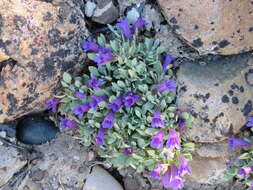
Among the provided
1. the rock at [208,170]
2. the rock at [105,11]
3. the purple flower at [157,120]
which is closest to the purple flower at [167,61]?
the purple flower at [157,120]

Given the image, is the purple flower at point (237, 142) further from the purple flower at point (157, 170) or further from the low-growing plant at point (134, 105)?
the purple flower at point (157, 170)

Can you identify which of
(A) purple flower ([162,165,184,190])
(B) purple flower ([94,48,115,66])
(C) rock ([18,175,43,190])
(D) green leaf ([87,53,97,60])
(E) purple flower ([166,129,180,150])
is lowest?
(C) rock ([18,175,43,190])

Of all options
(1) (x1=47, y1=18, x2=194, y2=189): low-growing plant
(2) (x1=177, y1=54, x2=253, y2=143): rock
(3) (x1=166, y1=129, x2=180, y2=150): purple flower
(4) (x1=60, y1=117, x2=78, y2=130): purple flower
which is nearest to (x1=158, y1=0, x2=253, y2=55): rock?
(2) (x1=177, y1=54, x2=253, y2=143): rock

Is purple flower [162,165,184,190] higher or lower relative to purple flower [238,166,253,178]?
lower

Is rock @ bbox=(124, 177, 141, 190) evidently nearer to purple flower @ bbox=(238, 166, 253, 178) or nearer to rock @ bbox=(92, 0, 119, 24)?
purple flower @ bbox=(238, 166, 253, 178)

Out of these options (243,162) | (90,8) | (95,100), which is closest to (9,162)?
(95,100)

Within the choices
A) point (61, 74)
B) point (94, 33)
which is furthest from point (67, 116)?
point (94, 33)

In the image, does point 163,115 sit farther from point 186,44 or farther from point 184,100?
point 186,44
